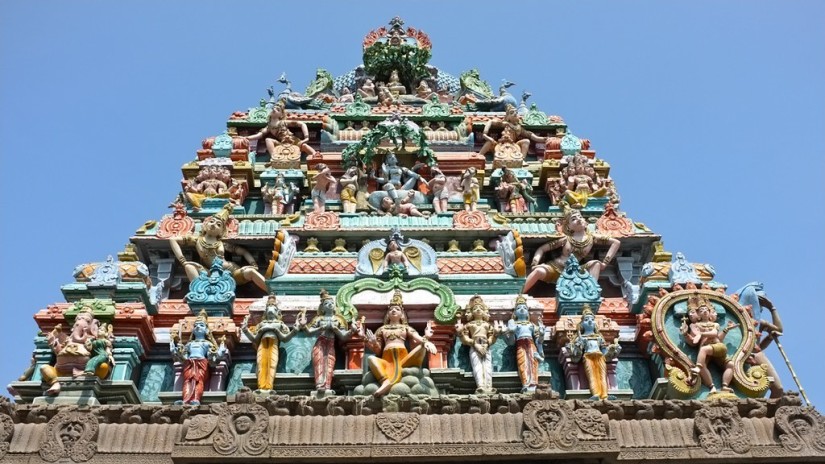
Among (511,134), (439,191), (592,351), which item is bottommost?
(592,351)

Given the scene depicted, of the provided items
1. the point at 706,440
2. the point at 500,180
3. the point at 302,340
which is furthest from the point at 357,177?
the point at 706,440

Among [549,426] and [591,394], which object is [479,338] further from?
[549,426]

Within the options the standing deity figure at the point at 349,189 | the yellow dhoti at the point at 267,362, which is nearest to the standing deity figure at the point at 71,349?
the yellow dhoti at the point at 267,362

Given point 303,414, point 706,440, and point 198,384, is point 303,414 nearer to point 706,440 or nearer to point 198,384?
point 198,384

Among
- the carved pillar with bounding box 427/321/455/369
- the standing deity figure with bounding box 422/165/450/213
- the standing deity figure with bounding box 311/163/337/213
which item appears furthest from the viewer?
the standing deity figure with bounding box 311/163/337/213

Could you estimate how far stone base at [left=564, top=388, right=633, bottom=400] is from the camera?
1032cm

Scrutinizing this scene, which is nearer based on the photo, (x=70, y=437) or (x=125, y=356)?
(x=70, y=437)

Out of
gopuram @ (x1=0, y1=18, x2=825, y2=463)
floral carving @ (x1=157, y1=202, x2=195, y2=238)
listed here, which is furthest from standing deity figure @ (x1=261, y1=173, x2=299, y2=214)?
floral carving @ (x1=157, y1=202, x2=195, y2=238)

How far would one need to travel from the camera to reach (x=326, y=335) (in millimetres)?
10695

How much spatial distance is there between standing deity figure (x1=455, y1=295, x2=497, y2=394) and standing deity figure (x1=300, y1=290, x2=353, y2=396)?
1641 millimetres

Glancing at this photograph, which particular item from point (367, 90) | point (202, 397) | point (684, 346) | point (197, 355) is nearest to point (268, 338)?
point (197, 355)

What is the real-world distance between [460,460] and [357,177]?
28.4ft

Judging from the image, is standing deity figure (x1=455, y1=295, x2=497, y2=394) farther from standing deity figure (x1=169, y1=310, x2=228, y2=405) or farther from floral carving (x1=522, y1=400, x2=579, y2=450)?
standing deity figure (x1=169, y1=310, x2=228, y2=405)

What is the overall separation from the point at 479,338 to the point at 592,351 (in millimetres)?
1561
